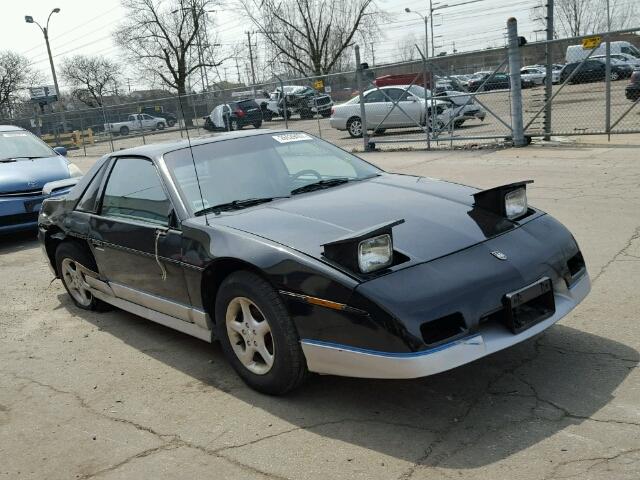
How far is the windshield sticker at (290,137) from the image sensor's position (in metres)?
4.62

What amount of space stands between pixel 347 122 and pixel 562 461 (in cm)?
1749

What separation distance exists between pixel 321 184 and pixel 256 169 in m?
0.46

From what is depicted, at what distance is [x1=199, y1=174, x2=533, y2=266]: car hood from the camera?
3.24 metres

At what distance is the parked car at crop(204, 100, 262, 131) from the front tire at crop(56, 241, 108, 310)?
16.0m

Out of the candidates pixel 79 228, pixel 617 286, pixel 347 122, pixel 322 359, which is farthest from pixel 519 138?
pixel 322 359

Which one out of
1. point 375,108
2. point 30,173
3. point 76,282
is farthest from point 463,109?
point 76,282

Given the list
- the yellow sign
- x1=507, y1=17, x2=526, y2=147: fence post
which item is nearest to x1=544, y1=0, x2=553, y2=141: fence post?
x1=507, y1=17, x2=526, y2=147: fence post

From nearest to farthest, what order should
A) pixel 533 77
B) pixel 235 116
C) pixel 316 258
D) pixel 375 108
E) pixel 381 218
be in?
pixel 316 258
pixel 381 218
pixel 533 77
pixel 375 108
pixel 235 116

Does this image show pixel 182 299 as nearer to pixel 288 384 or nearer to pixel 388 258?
pixel 288 384

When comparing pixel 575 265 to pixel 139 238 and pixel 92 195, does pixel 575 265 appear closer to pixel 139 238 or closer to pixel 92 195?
pixel 139 238

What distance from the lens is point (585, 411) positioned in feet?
9.75

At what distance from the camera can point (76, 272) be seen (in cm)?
537

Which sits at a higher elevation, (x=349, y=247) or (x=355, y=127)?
(x=349, y=247)

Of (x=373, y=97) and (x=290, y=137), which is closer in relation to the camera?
(x=290, y=137)
